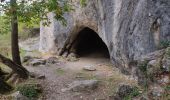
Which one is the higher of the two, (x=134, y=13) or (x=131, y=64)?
(x=134, y=13)

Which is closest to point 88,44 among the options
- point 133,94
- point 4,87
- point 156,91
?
point 4,87

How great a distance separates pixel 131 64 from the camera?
45.9 feet

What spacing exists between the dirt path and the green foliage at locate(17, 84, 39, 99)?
39 cm

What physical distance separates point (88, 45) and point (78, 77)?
8282mm

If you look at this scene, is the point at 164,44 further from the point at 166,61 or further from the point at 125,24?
the point at 125,24

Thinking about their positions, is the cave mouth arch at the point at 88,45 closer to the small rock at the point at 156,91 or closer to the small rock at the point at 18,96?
the small rock at the point at 18,96

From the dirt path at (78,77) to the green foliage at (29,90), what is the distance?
15.3 inches

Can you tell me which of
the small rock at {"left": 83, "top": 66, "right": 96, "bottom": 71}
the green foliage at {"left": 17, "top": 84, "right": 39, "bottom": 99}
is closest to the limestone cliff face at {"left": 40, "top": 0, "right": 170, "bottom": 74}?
the small rock at {"left": 83, "top": 66, "right": 96, "bottom": 71}

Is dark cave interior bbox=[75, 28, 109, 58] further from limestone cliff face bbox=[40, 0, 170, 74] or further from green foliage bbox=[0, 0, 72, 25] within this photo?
green foliage bbox=[0, 0, 72, 25]

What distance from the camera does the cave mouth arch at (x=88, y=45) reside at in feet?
70.8

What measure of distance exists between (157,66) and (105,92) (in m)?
3.61

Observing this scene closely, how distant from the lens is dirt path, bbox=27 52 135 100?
40.7 feet

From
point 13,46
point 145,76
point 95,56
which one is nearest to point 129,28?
point 145,76

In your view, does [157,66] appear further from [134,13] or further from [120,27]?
[120,27]
